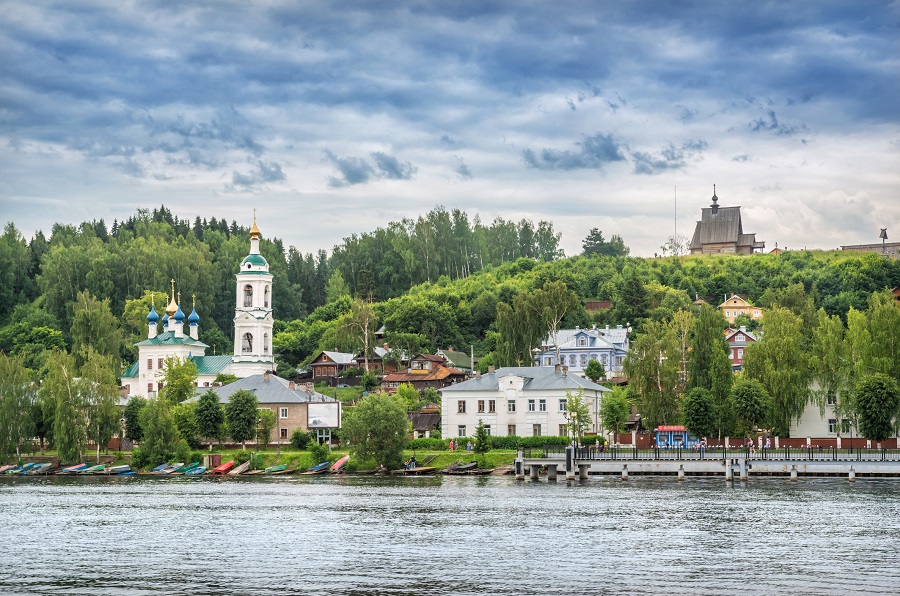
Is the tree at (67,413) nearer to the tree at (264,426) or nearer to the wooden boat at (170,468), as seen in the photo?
the wooden boat at (170,468)

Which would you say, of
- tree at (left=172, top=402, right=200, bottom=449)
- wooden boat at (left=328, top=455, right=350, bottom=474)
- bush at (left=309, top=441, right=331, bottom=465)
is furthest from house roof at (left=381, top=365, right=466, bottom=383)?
wooden boat at (left=328, top=455, right=350, bottom=474)

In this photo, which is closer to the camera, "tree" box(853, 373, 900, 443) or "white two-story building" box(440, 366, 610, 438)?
"tree" box(853, 373, 900, 443)

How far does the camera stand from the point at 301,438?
109 m

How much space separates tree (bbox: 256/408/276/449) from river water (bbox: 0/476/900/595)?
88.3ft

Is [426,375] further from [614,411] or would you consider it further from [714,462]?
[714,462]

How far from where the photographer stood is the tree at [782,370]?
9325cm

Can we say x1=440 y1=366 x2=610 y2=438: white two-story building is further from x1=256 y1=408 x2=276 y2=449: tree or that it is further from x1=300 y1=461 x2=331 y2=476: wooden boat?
x1=256 y1=408 x2=276 y2=449: tree

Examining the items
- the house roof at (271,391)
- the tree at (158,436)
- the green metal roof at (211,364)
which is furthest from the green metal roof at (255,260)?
the tree at (158,436)

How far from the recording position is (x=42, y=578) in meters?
43.7

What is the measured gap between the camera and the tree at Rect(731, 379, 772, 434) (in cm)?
9175

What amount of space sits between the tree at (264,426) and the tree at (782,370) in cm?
4079

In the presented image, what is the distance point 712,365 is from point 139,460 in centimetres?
4764

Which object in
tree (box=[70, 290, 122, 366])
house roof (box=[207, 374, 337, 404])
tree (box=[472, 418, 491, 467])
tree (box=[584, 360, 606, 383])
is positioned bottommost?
tree (box=[472, 418, 491, 467])

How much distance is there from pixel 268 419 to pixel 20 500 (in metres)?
34.4
